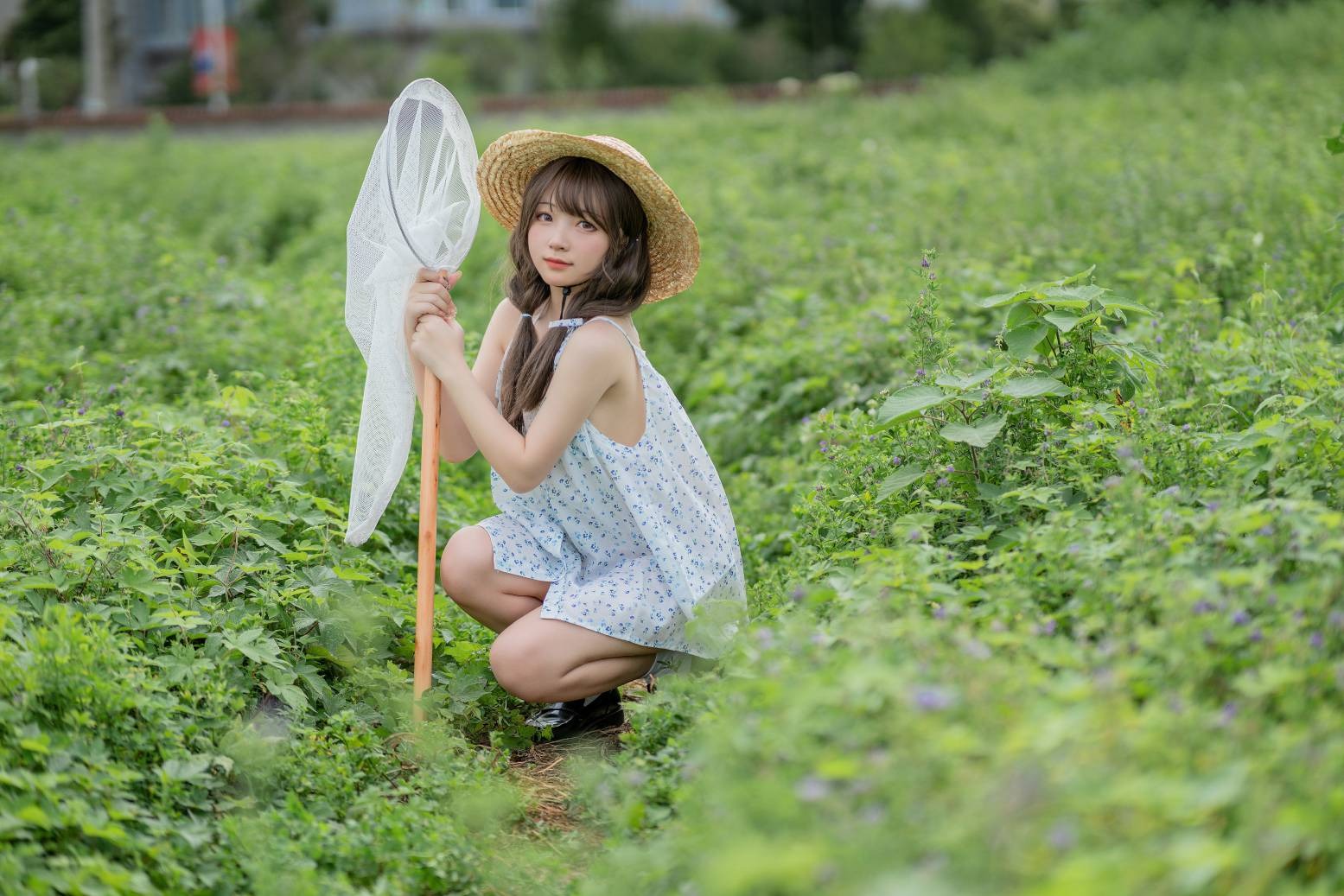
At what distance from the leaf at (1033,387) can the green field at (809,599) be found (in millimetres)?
16

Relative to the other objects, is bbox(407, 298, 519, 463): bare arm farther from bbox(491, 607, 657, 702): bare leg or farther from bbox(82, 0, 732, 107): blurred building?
bbox(82, 0, 732, 107): blurred building

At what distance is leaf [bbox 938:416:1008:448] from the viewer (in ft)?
9.64

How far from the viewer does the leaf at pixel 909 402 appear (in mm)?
2977

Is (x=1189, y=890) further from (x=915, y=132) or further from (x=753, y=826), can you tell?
(x=915, y=132)

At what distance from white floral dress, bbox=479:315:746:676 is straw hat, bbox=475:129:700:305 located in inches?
12.1

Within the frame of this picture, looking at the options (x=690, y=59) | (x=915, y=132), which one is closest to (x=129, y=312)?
(x=915, y=132)

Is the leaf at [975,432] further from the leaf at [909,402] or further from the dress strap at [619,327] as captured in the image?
the dress strap at [619,327]

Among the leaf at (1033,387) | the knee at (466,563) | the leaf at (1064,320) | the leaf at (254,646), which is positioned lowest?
the leaf at (254,646)

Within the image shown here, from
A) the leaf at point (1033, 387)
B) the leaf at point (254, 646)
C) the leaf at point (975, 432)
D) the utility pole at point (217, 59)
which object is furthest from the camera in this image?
the utility pole at point (217, 59)

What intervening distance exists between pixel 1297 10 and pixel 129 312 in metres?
12.8

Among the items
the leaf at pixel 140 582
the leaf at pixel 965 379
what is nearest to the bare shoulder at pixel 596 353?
the leaf at pixel 965 379

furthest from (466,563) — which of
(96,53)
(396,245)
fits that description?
(96,53)

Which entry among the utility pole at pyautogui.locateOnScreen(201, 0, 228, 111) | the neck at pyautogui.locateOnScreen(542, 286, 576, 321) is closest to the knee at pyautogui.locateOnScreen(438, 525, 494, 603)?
the neck at pyautogui.locateOnScreen(542, 286, 576, 321)

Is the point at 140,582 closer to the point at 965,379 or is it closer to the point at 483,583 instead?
the point at 483,583
